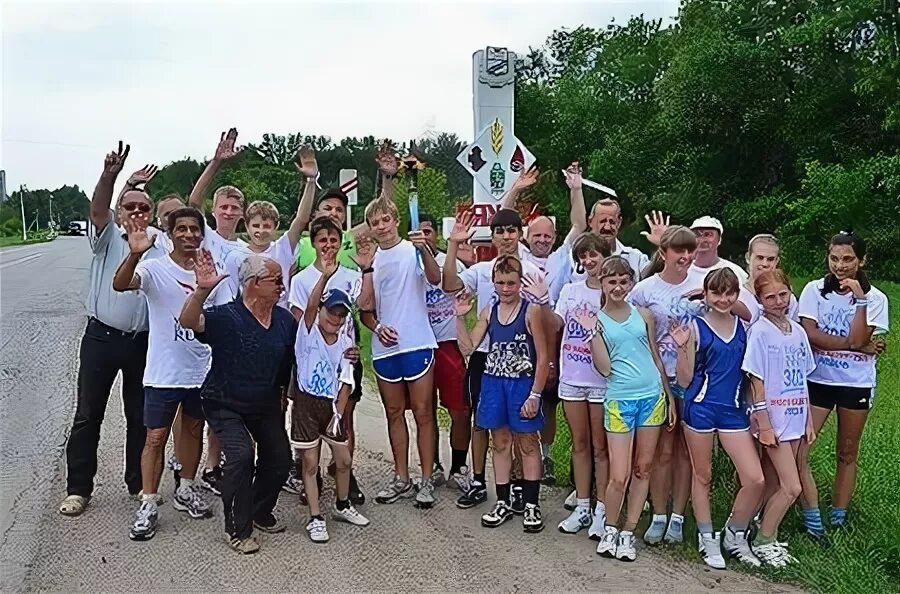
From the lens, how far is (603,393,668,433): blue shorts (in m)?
4.86

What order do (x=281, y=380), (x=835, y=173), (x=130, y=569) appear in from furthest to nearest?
(x=835, y=173) → (x=281, y=380) → (x=130, y=569)

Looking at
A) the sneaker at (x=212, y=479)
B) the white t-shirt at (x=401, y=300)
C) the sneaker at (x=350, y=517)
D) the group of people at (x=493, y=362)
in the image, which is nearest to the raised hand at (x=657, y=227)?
the group of people at (x=493, y=362)

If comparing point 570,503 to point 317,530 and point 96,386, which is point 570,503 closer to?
point 317,530

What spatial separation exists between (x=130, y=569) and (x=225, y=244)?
210cm

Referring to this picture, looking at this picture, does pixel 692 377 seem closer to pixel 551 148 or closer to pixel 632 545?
pixel 632 545

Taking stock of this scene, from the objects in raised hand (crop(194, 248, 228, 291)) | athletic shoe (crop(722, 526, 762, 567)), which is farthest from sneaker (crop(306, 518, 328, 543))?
athletic shoe (crop(722, 526, 762, 567))

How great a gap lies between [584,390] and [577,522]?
82cm

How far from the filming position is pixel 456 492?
6.05 m

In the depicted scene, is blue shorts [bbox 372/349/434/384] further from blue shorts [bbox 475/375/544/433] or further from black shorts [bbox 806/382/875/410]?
black shorts [bbox 806/382/875/410]

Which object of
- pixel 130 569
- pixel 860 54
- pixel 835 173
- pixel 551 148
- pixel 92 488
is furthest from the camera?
pixel 551 148

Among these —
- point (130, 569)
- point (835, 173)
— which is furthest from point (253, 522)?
point (835, 173)

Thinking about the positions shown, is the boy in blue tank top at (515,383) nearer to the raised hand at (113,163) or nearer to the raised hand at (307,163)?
the raised hand at (307,163)

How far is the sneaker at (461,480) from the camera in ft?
19.6

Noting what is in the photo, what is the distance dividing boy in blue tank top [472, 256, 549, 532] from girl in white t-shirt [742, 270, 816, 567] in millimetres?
1211
